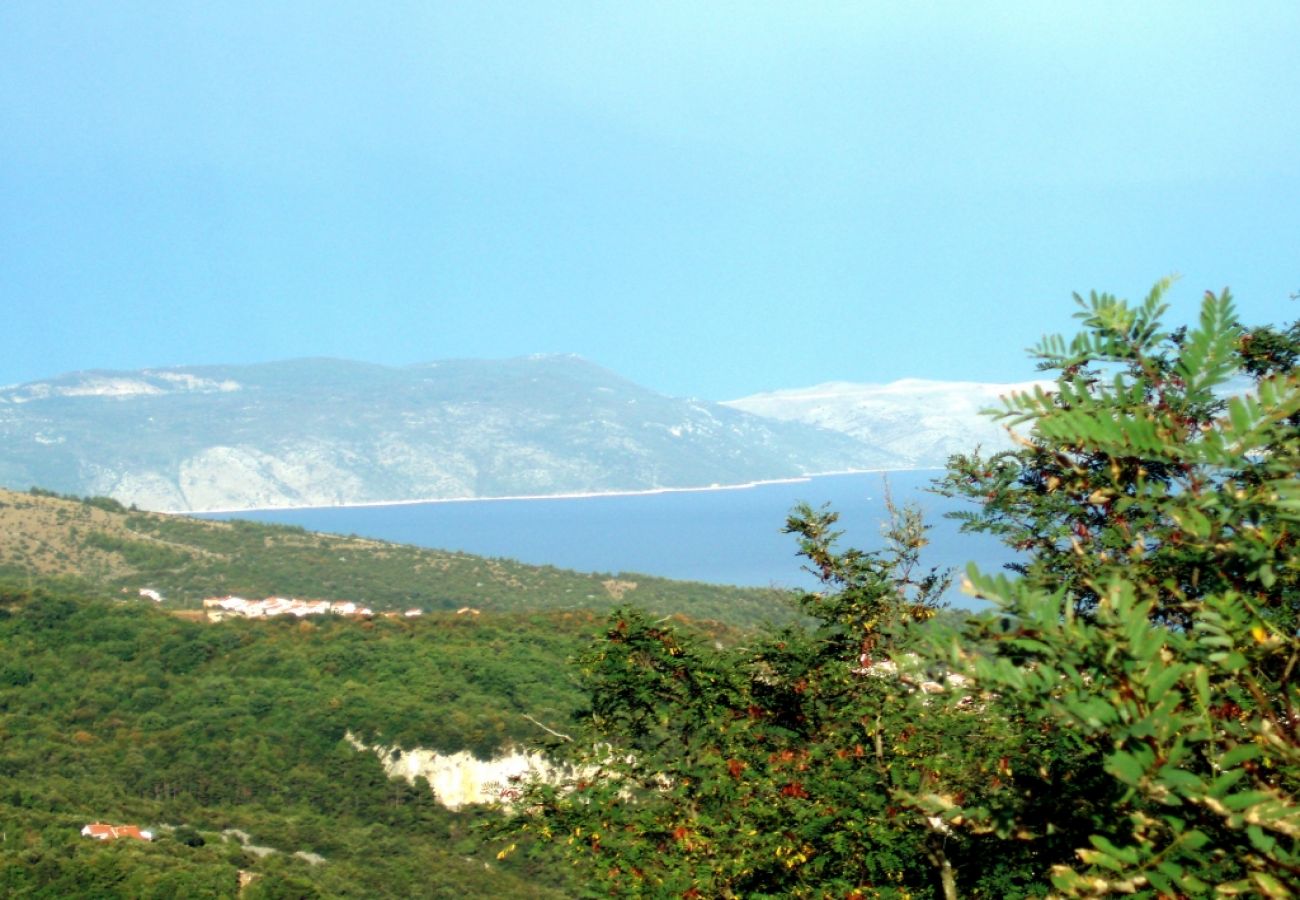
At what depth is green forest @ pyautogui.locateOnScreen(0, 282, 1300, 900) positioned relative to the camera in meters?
1.96

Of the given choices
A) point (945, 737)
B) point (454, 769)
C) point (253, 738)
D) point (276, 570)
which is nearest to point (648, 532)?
point (276, 570)

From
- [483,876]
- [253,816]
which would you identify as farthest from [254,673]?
[483,876]

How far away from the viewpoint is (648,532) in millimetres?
141875

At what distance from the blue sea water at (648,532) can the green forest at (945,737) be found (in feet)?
158

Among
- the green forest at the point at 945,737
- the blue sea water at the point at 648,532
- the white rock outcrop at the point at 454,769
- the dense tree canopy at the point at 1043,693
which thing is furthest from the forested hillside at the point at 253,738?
the blue sea water at the point at 648,532

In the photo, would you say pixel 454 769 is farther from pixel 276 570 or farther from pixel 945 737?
pixel 276 570

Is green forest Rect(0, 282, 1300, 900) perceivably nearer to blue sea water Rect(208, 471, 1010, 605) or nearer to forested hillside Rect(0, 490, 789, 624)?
forested hillside Rect(0, 490, 789, 624)

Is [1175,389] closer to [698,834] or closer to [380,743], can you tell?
[698,834]

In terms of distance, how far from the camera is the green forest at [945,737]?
196 centimetres

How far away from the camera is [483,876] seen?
74.6 ft

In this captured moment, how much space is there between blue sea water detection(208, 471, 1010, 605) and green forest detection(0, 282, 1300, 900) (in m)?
48.3

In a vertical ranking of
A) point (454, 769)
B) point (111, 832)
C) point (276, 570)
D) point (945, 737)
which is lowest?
point (454, 769)

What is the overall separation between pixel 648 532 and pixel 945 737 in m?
135

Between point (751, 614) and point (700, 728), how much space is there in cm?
4712
